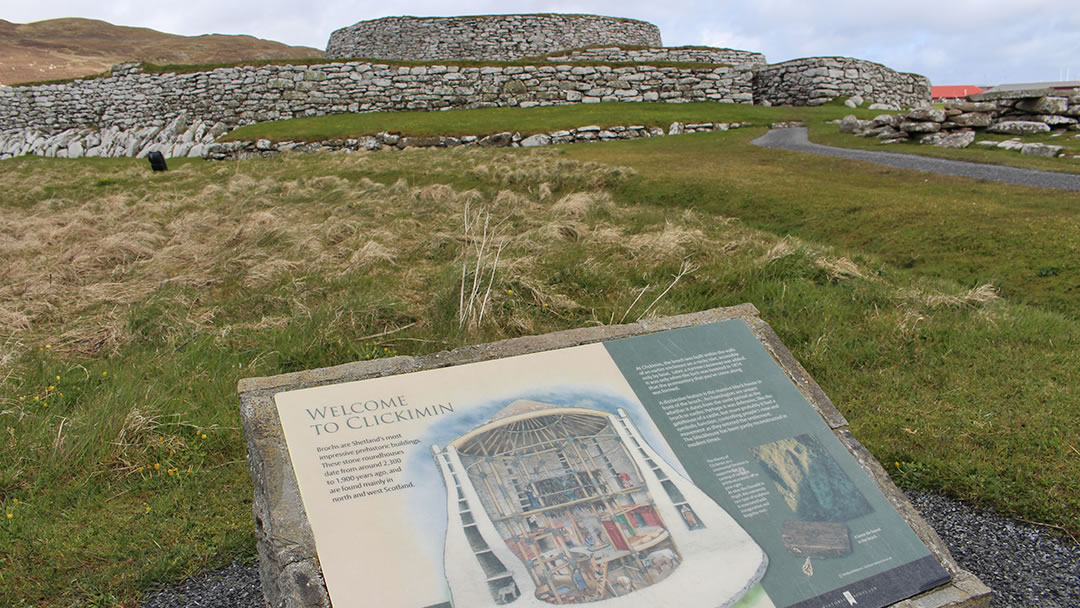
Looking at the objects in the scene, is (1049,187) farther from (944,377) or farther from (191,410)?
(191,410)

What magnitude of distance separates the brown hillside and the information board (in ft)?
163

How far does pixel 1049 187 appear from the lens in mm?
8086

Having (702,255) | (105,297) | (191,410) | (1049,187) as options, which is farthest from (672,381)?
(1049,187)

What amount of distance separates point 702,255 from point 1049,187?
15.2 ft

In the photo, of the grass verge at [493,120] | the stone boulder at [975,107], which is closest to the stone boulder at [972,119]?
the stone boulder at [975,107]

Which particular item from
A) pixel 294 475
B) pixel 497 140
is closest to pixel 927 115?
pixel 497 140

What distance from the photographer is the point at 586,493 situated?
2539mm

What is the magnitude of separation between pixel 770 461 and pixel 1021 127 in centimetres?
1264

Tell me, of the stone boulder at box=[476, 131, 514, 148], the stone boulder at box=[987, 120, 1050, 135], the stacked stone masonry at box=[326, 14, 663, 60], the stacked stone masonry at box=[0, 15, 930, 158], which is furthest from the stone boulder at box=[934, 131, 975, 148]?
the stacked stone masonry at box=[326, 14, 663, 60]

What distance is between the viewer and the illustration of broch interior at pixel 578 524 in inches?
89.7

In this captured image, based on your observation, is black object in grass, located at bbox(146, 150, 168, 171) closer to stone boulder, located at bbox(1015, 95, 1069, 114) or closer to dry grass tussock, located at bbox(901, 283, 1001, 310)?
dry grass tussock, located at bbox(901, 283, 1001, 310)

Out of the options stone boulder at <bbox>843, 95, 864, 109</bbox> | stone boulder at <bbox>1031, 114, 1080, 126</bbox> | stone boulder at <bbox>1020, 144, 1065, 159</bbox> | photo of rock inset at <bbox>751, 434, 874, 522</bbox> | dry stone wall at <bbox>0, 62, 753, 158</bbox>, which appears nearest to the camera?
photo of rock inset at <bbox>751, 434, 874, 522</bbox>

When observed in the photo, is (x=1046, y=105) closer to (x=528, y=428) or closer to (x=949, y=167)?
(x=949, y=167)

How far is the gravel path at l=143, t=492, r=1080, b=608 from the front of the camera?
2.96 meters
